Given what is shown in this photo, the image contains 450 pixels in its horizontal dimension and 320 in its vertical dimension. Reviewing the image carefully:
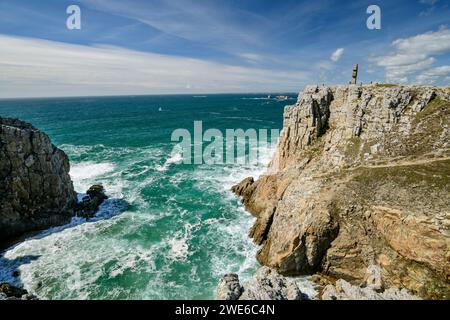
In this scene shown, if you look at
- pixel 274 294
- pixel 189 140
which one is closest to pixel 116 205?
pixel 274 294

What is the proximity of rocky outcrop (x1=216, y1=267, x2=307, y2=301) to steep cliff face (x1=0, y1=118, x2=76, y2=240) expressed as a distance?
30.9 metres

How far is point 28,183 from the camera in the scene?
118 feet

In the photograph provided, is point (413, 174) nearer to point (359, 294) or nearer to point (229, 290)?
point (359, 294)

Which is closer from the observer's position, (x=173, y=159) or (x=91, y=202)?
(x=91, y=202)

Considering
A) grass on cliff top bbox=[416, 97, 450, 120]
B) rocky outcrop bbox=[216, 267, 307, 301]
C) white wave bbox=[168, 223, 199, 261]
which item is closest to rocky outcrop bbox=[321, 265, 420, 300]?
rocky outcrop bbox=[216, 267, 307, 301]

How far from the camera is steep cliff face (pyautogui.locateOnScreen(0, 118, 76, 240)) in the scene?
3384 cm

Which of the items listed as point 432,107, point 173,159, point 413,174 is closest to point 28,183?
point 173,159

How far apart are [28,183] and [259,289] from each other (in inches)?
1378

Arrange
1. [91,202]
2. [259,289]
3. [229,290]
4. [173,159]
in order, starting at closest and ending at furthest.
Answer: [229,290] < [259,289] < [91,202] < [173,159]

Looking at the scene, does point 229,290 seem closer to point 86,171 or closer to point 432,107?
point 432,107

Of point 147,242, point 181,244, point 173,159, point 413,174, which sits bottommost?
point 181,244

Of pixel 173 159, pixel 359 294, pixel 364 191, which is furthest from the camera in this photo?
pixel 173 159

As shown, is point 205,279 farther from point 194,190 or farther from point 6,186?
point 6,186

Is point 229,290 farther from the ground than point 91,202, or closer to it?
farther from the ground
